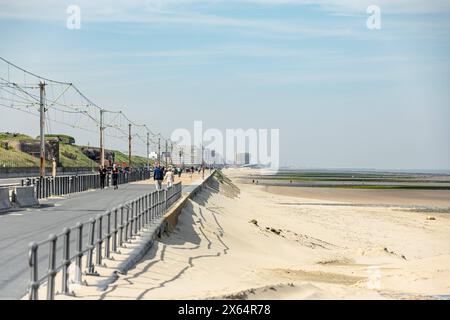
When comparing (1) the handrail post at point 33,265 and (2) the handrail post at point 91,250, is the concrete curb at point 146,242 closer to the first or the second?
(2) the handrail post at point 91,250

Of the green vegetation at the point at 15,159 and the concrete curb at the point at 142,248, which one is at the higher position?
the green vegetation at the point at 15,159

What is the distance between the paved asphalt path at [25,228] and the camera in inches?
526

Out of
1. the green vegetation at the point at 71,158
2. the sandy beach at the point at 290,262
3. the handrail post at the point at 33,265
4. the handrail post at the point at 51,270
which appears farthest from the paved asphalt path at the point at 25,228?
the green vegetation at the point at 71,158

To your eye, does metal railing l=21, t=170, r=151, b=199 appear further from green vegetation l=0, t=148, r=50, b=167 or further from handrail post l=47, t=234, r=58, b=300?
green vegetation l=0, t=148, r=50, b=167

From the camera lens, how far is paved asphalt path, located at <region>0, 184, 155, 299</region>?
13352 millimetres

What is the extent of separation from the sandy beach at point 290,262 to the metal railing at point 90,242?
63 cm

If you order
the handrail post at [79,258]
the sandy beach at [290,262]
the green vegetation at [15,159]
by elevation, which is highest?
the green vegetation at [15,159]

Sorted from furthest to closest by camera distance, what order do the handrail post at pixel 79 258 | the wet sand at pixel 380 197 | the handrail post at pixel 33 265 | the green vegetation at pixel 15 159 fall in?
the green vegetation at pixel 15 159 → the wet sand at pixel 380 197 → the handrail post at pixel 79 258 → the handrail post at pixel 33 265

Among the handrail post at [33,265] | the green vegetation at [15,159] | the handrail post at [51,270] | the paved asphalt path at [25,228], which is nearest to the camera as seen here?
the handrail post at [33,265]

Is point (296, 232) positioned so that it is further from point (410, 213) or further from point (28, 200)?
point (410, 213)

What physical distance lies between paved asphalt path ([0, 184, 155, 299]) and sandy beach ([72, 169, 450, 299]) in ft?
5.10

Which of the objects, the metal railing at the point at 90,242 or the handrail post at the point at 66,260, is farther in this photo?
the handrail post at the point at 66,260
